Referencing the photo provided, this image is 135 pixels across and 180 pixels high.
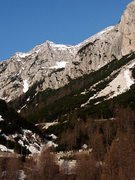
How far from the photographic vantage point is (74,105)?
403 ft

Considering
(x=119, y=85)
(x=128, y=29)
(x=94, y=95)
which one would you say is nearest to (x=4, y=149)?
(x=94, y=95)

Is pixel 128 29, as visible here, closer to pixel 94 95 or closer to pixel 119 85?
pixel 119 85

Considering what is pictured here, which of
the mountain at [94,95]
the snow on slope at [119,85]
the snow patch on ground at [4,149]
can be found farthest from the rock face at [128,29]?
the snow patch on ground at [4,149]

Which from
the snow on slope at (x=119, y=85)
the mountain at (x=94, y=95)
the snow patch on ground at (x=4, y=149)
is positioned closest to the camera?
the snow patch on ground at (x=4, y=149)

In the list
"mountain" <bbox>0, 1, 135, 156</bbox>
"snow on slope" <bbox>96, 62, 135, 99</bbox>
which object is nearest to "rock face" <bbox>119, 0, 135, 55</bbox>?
"mountain" <bbox>0, 1, 135, 156</bbox>

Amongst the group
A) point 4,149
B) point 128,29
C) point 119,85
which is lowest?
point 4,149

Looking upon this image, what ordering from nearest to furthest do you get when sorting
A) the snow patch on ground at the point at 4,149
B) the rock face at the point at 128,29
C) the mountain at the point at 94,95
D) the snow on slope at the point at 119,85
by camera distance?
the snow patch on ground at the point at 4,149 → the mountain at the point at 94,95 → the snow on slope at the point at 119,85 → the rock face at the point at 128,29

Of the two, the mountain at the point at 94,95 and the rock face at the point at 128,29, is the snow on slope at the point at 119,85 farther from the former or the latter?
the rock face at the point at 128,29

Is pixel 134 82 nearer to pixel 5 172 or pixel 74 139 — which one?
pixel 74 139

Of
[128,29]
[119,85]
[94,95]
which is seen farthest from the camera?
[128,29]

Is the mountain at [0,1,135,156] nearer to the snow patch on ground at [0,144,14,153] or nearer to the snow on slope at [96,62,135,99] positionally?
the snow on slope at [96,62,135,99]

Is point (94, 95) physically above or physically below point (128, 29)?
below

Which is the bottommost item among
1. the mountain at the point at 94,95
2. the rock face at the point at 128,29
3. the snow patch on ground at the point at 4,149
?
the snow patch on ground at the point at 4,149

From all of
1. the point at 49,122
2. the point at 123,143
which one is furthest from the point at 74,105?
the point at 123,143
